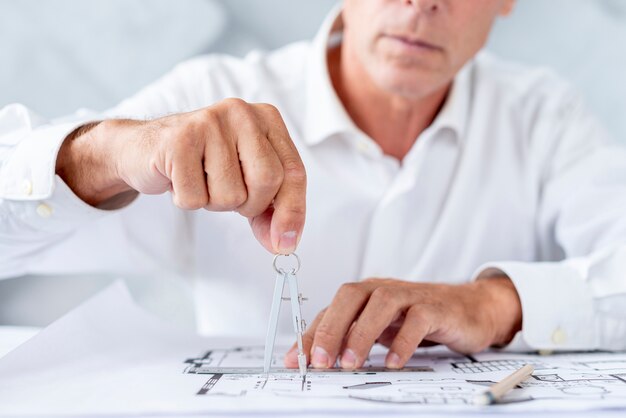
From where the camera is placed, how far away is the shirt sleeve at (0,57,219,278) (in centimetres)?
83

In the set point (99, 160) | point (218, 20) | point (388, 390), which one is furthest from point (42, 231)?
point (218, 20)

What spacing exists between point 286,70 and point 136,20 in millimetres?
410

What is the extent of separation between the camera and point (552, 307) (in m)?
0.92

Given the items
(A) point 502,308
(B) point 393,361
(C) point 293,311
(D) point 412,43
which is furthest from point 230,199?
(D) point 412,43

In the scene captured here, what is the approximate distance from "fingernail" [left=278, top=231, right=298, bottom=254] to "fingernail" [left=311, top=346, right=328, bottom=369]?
128 mm

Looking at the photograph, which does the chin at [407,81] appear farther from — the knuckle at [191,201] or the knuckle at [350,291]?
the knuckle at [191,201]

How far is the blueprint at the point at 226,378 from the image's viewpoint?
576mm

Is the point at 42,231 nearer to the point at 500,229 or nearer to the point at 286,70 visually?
the point at 286,70

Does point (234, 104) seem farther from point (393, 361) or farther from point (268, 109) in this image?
point (393, 361)

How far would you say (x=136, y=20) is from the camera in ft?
4.97

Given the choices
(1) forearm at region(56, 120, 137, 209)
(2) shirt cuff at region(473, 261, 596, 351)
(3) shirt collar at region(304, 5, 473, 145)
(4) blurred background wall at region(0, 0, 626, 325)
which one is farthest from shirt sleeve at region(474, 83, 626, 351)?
(1) forearm at region(56, 120, 137, 209)

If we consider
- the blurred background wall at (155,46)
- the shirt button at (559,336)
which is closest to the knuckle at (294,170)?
the shirt button at (559,336)

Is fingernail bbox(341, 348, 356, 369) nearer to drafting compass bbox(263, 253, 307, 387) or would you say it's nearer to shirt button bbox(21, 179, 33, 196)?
drafting compass bbox(263, 253, 307, 387)

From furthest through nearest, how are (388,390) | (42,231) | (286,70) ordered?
(286,70) < (42,231) < (388,390)
